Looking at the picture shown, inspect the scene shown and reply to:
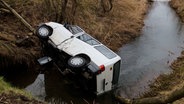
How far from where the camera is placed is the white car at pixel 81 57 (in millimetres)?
10414

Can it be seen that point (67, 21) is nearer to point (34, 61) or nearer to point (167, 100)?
point (34, 61)

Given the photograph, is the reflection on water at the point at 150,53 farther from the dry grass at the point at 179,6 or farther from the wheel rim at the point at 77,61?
the wheel rim at the point at 77,61

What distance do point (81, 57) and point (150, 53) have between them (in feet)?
21.5

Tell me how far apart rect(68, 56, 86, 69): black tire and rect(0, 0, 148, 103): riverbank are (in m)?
2.96

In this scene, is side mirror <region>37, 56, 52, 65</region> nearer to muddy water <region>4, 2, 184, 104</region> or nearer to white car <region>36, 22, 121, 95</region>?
white car <region>36, 22, 121, 95</region>

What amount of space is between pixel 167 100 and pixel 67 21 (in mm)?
9622

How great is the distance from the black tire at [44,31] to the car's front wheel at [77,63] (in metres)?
2.29

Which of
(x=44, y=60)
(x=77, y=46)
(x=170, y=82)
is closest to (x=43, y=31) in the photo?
(x=44, y=60)

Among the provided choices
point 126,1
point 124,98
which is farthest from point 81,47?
point 126,1

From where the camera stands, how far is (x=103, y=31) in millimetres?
16359

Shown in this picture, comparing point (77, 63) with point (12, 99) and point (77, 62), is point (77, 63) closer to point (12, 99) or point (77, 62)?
point (77, 62)

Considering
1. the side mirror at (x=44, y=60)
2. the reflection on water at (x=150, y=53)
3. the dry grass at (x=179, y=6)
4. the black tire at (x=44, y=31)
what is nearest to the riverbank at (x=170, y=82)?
the reflection on water at (x=150, y=53)

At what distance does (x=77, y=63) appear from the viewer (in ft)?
33.5

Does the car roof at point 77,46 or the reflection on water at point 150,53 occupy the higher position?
the car roof at point 77,46
